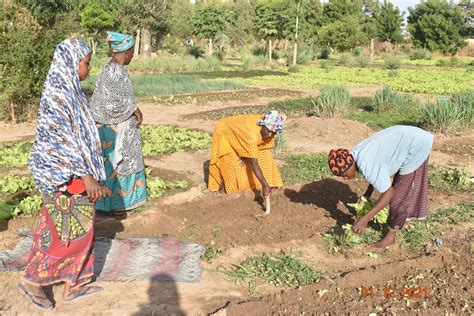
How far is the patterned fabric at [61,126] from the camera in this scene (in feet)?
9.87

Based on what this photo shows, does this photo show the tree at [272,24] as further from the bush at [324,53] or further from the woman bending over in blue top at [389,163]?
the woman bending over in blue top at [389,163]

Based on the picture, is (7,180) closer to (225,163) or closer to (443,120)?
(225,163)

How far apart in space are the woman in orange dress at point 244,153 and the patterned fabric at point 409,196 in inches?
49.3

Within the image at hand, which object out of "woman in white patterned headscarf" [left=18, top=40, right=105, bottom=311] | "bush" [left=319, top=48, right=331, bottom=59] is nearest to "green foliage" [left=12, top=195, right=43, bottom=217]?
"woman in white patterned headscarf" [left=18, top=40, right=105, bottom=311]

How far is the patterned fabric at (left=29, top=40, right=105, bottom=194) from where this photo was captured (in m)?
3.01

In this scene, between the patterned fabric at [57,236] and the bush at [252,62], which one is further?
the bush at [252,62]

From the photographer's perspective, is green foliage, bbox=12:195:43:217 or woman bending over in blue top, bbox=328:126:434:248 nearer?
woman bending over in blue top, bbox=328:126:434:248

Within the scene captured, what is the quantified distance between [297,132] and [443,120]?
287 centimetres

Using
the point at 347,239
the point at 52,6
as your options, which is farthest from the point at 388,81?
the point at 52,6

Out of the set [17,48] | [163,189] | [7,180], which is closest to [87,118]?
[163,189]

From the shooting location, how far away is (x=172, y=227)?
191 inches

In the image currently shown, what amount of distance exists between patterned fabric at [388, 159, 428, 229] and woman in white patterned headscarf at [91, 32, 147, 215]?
2.62 metres

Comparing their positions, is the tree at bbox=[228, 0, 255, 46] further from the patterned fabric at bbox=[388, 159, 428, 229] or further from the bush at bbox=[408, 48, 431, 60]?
the patterned fabric at bbox=[388, 159, 428, 229]

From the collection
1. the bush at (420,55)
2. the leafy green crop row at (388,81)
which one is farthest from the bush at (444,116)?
the bush at (420,55)
